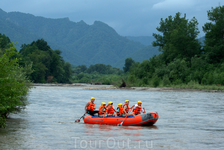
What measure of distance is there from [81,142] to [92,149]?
4.92 ft

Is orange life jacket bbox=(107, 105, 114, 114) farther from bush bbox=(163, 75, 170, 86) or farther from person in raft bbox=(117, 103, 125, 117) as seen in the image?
bush bbox=(163, 75, 170, 86)

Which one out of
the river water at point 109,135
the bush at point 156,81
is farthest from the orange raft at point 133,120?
the bush at point 156,81

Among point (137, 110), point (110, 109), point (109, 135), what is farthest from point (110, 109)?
point (109, 135)

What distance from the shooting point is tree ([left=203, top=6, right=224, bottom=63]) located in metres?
65.6

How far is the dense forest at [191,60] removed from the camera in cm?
6241

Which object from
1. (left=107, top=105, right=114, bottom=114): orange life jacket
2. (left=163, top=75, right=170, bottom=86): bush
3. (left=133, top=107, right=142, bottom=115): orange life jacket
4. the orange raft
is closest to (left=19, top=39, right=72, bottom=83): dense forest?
(left=163, top=75, right=170, bottom=86): bush

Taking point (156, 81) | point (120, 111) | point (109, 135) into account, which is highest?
point (156, 81)

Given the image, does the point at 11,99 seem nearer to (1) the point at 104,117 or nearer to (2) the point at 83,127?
(2) the point at 83,127

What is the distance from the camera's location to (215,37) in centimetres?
6750

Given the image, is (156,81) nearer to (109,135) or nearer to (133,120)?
(133,120)

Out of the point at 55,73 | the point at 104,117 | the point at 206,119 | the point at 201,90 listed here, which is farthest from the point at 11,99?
→ the point at 55,73

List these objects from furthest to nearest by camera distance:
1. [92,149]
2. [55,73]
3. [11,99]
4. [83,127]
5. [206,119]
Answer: [55,73]
[206,119]
[83,127]
[11,99]
[92,149]

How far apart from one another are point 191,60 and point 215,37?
730 cm

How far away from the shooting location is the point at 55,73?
10706 centimetres
